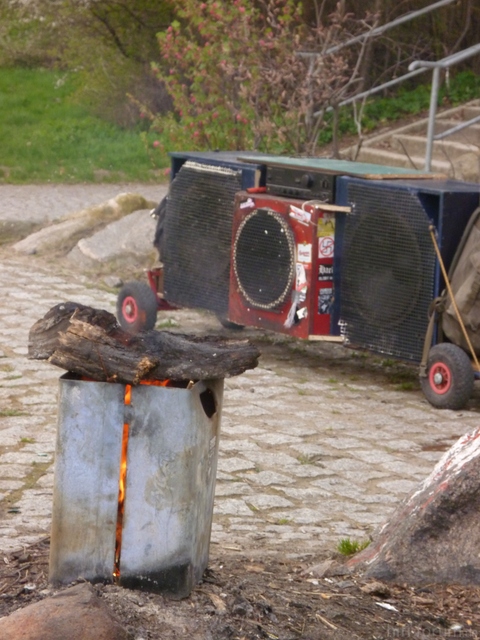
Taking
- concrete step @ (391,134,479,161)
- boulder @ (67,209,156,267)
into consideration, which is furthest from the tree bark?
concrete step @ (391,134,479,161)

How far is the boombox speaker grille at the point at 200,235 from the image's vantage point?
8.53m

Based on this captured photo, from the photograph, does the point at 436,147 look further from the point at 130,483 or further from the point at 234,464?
the point at 130,483

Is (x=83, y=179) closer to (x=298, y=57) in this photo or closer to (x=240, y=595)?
(x=298, y=57)

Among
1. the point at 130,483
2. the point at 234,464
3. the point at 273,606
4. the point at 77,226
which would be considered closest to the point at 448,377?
the point at 234,464

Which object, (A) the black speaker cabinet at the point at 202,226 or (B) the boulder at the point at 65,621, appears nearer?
(B) the boulder at the point at 65,621

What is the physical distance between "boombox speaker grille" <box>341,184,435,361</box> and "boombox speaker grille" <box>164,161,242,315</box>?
1.11 metres

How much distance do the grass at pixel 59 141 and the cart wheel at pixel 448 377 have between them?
34.7 ft

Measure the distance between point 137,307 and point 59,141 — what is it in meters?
11.2

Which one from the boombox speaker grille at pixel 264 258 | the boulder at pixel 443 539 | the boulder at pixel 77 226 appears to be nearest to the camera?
the boulder at pixel 443 539

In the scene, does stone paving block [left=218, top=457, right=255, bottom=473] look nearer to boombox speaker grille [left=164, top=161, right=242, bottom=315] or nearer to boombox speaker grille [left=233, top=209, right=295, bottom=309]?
boombox speaker grille [left=233, top=209, right=295, bottom=309]

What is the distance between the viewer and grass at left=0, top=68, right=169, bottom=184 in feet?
58.0

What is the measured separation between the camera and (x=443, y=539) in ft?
13.5

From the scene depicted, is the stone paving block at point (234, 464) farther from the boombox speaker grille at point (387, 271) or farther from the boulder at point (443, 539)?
the boulder at point (443, 539)

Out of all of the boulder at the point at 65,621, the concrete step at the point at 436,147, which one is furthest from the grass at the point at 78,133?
the boulder at the point at 65,621
